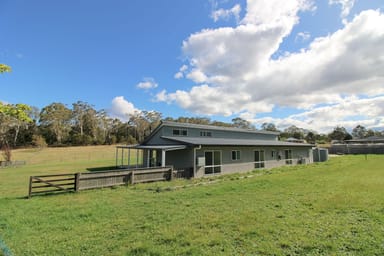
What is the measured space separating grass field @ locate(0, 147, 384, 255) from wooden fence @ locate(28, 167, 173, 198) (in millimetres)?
1037

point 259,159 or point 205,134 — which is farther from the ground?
point 205,134

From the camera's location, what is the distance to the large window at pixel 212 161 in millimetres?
16594

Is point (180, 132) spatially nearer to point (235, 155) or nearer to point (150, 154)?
point (150, 154)

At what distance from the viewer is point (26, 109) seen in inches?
211

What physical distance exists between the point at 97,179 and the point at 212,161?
8.89m

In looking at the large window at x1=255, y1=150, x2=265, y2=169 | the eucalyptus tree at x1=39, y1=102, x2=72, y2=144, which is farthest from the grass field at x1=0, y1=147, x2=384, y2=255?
the eucalyptus tree at x1=39, y1=102, x2=72, y2=144

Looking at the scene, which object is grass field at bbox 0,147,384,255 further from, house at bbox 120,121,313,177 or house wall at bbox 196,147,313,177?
house wall at bbox 196,147,313,177

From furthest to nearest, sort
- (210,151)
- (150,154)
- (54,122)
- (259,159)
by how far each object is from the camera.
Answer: (54,122) < (259,159) < (150,154) < (210,151)

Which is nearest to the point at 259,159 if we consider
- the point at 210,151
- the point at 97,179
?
the point at 210,151

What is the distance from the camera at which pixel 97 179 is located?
11.2m

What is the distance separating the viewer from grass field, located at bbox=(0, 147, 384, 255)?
4230 millimetres

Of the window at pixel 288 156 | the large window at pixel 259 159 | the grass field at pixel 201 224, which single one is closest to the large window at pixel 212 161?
the large window at pixel 259 159

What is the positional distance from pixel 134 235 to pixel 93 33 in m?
15.5

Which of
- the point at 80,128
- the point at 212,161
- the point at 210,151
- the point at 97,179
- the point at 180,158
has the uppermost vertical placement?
the point at 80,128
